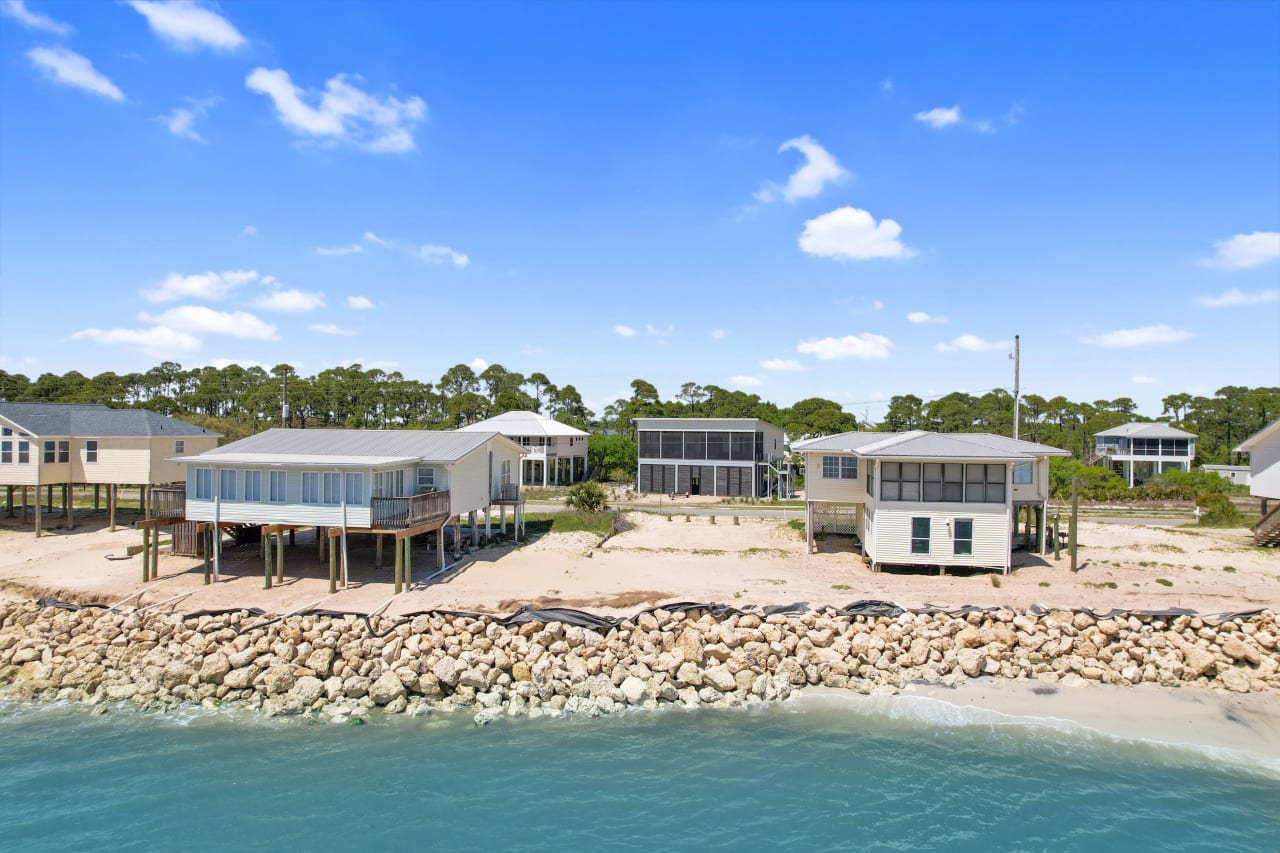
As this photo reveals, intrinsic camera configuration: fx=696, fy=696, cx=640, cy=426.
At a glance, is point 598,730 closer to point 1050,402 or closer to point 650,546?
point 650,546

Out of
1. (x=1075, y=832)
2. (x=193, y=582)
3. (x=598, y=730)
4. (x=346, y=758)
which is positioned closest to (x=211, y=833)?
(x=346, y=758)

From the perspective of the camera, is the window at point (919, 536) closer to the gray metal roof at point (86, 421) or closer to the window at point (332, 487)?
the window at point (332, 487)

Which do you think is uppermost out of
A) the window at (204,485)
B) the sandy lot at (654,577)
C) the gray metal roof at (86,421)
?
the gray metal roof at (86,421)

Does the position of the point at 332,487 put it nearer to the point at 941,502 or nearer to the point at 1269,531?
the point at 941,502

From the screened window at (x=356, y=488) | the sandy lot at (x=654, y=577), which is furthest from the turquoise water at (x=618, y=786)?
the screened window at (x=356, y=488)

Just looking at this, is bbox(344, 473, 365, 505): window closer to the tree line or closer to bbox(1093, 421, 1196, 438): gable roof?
the tree line

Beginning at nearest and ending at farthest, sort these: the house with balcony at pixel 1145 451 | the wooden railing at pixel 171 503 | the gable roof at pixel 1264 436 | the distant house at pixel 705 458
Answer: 1. the wooden railing at pixel 171 503
2. the gable roof at pixel 1264 436
3. the distant house at pixel 705 458
4. the house with balcony at pixel 1145 451

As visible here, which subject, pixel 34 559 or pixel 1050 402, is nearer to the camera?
pixel 34 559

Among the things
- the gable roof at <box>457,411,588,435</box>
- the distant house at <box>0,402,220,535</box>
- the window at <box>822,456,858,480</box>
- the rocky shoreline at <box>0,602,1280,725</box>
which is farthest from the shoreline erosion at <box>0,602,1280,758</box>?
the gable roof at <box>457,411,588,435</box>
